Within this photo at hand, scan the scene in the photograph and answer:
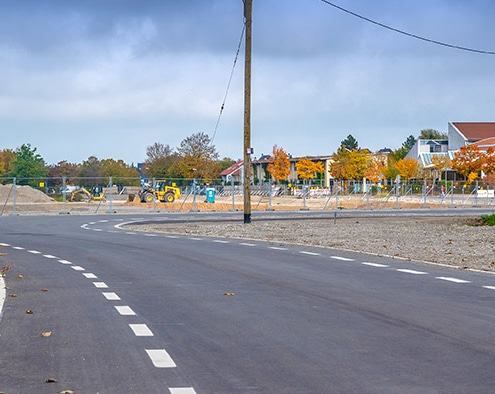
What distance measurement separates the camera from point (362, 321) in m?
9.91

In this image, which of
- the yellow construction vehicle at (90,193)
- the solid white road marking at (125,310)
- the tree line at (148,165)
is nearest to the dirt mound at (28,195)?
the yellow construction vehicle at (90,193)

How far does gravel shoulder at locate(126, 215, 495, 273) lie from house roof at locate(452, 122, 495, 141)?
288 feet

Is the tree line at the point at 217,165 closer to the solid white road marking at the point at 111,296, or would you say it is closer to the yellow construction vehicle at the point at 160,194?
the yellow construction vehicle at the point at 160,194

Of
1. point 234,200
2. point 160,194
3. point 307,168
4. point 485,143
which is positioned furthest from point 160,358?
point 307,168

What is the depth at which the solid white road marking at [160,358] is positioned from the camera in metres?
7.43

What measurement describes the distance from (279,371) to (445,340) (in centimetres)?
218

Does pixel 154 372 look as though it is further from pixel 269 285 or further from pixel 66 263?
pixel 66 263

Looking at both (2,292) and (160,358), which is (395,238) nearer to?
(2,292)

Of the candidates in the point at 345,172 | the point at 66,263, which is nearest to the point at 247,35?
the point at 66,263

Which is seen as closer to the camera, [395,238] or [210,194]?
[395,238]

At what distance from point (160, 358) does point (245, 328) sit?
1815mm

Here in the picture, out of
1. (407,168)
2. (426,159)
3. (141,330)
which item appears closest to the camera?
(141,330)

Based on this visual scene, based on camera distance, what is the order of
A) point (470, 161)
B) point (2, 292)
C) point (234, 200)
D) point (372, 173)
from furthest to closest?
point (372, 173) → point (470, 161) → point (234, 200) → point (2, 292)

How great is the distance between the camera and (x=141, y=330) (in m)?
9.23
